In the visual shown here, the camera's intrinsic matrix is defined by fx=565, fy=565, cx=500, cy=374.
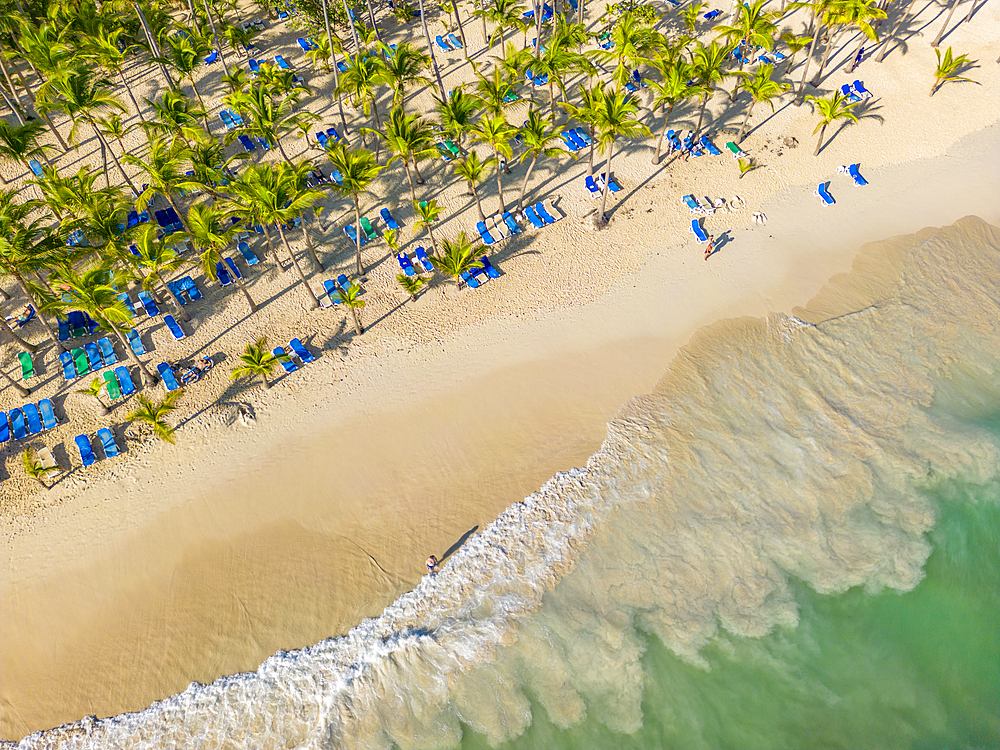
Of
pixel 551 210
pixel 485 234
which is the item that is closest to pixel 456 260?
pixel 485 234

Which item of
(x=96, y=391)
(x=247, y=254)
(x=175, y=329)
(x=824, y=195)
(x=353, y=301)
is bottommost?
(x=824, y=195)

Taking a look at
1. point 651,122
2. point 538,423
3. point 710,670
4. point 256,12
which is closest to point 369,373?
point 538,423

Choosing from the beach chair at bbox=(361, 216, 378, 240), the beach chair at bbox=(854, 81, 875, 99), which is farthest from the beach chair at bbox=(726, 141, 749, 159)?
the beach chair at bbox=(361, 216, 378, 240)

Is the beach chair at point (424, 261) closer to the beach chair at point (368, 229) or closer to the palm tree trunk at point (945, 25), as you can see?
the beach chair at point (368, 229)

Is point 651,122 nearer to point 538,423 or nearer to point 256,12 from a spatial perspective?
point 538,423

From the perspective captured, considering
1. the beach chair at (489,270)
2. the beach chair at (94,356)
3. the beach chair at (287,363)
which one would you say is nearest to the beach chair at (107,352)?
the beach chair at (94,356)

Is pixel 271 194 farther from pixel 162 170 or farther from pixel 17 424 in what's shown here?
pixel 17 424
